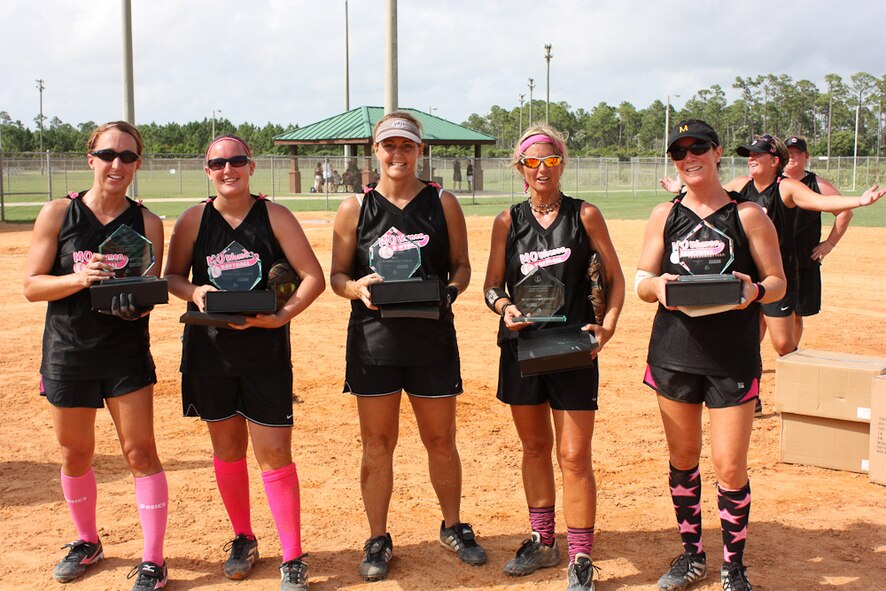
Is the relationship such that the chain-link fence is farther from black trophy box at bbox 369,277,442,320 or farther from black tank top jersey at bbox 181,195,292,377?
black trophy box at bbox 369,277,442,320

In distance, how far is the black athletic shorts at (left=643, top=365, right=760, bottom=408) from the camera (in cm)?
403

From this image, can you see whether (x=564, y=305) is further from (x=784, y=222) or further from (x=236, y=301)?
(x=784, y=222)

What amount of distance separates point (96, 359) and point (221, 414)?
0.64 meters

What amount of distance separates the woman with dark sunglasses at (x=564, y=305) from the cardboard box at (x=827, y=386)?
2351mm

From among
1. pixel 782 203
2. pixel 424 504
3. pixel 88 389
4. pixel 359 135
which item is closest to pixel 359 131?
pixel 359 135

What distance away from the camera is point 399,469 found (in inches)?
241

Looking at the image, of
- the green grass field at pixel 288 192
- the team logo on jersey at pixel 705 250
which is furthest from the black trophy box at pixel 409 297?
the green grass field at pixel 288 192

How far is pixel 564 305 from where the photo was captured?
4238mm

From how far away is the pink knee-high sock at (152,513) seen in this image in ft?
14.1

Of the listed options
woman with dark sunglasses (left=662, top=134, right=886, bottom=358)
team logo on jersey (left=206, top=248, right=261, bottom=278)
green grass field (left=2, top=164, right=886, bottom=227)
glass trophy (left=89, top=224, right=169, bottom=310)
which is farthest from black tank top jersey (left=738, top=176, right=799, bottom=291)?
green grass field (left=2, top=164, right=886, bottom=227)

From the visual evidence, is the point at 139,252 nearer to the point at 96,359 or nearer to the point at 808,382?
the point at 96,359

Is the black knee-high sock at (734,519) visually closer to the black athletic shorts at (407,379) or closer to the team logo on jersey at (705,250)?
the team logo on jersey at (705,250)

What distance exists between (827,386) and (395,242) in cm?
335

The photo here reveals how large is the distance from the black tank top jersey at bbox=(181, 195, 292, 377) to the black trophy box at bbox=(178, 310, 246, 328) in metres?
0.18
